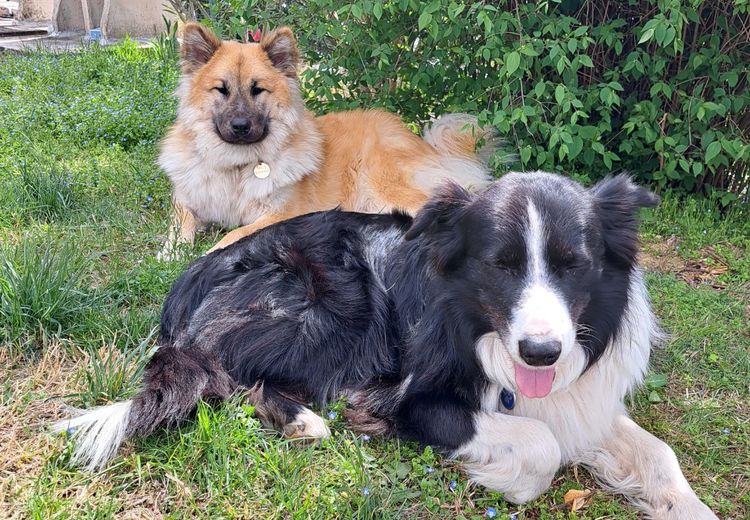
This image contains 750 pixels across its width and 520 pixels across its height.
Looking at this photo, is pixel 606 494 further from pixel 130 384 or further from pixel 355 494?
pixel 130 384

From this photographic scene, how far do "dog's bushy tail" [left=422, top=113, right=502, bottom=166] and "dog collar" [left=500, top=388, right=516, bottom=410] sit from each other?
2.80 metres

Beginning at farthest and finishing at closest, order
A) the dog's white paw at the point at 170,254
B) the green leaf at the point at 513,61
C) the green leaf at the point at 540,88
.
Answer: the green leaf at the point at 540,88, the dog's white paw at the point at 170,254, the green leaf at the point at 513,61

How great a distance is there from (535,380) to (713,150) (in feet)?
8.47

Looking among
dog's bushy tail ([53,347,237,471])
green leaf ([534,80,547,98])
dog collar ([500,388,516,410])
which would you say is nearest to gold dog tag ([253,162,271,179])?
green leaf ([534,80,547,98])

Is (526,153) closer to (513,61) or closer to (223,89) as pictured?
(513,61)

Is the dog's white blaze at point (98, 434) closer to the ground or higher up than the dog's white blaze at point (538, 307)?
closer to the ground

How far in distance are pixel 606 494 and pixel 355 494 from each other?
36.5 inches

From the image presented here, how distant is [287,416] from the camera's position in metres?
2.53

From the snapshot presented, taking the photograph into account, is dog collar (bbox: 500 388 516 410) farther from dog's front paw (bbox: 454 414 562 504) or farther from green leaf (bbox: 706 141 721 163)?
green leaf (bbox: 706 141 721 163)

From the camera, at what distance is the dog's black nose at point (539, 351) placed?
1992 mm

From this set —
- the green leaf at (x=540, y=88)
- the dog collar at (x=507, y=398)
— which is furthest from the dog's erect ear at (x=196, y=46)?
the dog collar at (x=507, y=398)

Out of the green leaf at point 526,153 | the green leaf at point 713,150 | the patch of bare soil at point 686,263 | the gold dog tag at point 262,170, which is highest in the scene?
the green leaf at point 713,150

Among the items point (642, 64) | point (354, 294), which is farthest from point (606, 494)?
point (642, 64)

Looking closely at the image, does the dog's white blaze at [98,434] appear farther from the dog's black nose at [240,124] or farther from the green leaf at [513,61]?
the green leaf at [513,61]
